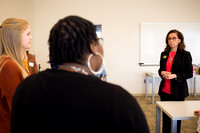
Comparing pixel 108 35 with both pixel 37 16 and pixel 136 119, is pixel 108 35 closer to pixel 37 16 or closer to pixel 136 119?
pixel 37 16

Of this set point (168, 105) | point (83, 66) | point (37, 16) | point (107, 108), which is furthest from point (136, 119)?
point (37, 16)

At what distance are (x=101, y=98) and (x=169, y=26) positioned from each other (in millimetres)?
4330

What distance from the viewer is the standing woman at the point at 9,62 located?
95 cm

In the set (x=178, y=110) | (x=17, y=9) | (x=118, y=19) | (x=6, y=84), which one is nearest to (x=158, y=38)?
(x=118, y=19)

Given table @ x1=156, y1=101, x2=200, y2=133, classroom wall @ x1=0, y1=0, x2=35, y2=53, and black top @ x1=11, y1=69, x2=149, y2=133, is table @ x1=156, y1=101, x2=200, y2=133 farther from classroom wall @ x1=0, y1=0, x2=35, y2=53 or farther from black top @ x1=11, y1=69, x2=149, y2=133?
classroom wall @ x1=0, y1=0, x2=35, y2=53

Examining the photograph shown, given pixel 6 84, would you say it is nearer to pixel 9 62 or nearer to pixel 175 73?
pixel 9 62

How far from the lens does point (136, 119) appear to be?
18.3 inches

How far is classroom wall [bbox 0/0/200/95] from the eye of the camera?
4016 millimetres

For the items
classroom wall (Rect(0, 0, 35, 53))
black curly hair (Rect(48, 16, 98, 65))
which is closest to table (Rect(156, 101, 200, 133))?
black curly hair (Rect(48, 16, 98, 65))

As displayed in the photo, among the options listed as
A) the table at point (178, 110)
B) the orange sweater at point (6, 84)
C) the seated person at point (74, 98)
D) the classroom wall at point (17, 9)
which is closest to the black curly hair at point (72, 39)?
the seated person at point (74, 98)

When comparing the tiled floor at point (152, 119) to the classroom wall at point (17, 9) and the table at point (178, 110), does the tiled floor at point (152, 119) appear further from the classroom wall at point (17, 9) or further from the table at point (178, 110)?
the classroom wall at point (17, 9)

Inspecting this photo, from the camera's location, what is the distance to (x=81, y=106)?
1.50 feet

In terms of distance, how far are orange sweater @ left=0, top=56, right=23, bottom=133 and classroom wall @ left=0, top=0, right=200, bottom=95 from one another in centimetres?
328

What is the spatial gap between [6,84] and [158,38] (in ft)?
13.2
